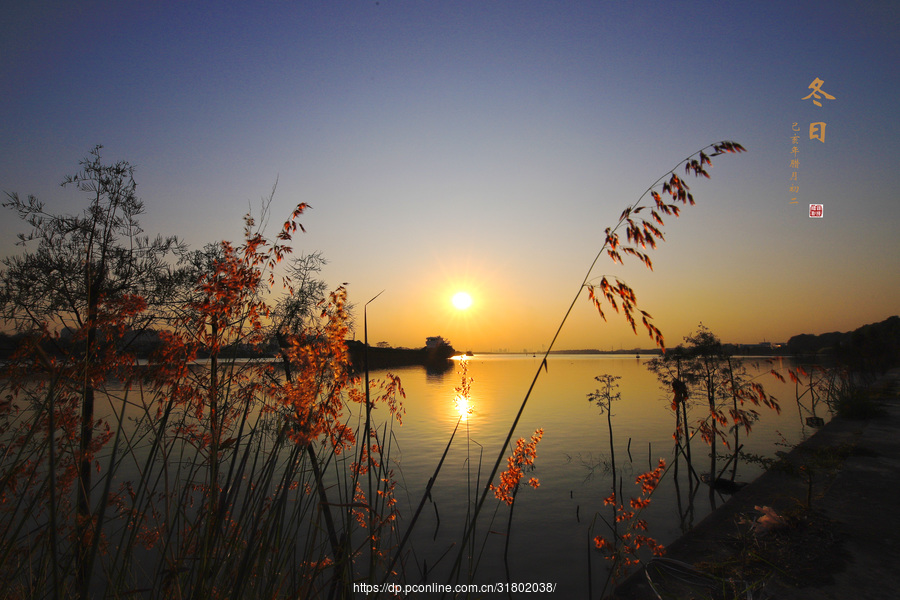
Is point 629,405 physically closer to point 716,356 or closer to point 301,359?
point 716,356

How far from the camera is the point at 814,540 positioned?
20.2ft

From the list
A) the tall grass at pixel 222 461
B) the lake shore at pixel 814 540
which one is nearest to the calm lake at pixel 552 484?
the tall grass at pixel 222 461

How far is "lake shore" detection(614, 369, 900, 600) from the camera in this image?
16.5 ft

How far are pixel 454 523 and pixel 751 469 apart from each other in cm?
1244

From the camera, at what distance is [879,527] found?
656 centimetres

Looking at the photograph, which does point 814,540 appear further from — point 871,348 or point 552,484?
point 871,348

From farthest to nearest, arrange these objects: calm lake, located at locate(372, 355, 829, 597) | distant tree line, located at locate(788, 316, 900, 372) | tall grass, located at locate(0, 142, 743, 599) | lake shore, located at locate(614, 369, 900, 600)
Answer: distant tree line, located at locate(788, 316, 900, 372) → calm lake, located at locate(372, 355, 829, 597) → lake shore, located at locate(614, 369, 900, 600) → tall grass, located at locate(0, 142, 743, 599)

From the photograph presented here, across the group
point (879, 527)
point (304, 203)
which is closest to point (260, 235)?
point (304, 203)

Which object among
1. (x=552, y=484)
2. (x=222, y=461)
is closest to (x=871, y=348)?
(x=552, y=484)

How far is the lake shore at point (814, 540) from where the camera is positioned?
503 cm

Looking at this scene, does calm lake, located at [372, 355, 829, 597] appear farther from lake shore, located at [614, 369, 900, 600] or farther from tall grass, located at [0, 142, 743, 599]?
lake shore, located at [614, 369, 900, 600]

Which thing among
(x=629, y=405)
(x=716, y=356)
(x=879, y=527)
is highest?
(x=716, y=356)

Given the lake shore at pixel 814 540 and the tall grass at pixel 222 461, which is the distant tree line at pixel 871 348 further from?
the tall grass at pixel 222 461

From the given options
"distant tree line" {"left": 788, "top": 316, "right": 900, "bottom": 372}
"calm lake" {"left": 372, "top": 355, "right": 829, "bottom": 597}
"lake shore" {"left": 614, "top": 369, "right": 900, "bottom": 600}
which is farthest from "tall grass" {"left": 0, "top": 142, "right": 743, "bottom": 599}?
"distant tree line" {"left": 788, "top": 316, "right": 900, "bottom": 372}
